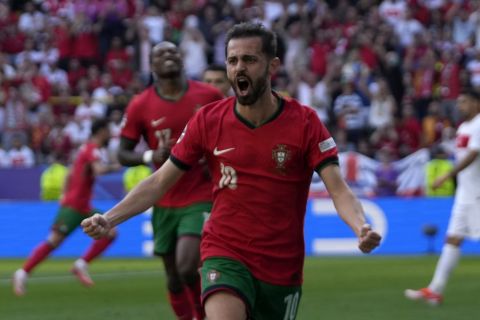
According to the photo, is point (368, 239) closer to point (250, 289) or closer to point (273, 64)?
point (250, 289)

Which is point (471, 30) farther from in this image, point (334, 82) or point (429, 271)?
point (429, 271)

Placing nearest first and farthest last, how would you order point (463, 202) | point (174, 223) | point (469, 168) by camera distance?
point (174, 223)
point (463, 202)
point (469, 168)

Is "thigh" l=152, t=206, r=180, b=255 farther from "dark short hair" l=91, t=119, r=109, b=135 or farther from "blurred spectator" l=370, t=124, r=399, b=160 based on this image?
"blurred spectator" l=370, t=124, r=399, b=160

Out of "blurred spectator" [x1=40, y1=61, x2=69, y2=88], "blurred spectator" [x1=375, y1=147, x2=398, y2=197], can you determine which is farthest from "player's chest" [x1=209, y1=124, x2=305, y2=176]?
"blurred spectator" [x1=40, y1=61, x2=69, y2=88]

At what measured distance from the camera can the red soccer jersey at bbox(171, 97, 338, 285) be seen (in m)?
6.96

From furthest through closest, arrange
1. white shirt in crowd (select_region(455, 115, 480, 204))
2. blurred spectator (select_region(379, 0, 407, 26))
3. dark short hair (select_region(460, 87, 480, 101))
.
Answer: blurred spectator (select_region(379, 0, 407, 26)), dark short hair (select_region(460, 87, 480, 101)), white shirt in crowd (select_region(455, 115, 480, 204))

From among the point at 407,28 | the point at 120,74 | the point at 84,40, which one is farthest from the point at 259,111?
the point at 84,40

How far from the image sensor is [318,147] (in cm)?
695

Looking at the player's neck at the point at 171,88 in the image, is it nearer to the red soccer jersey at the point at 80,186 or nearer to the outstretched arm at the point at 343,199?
the outstretched arm at the point at 343,199

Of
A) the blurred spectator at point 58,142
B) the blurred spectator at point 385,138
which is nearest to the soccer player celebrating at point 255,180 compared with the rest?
the blurred spectator at point 385,138

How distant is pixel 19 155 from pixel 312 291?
42.1 feet

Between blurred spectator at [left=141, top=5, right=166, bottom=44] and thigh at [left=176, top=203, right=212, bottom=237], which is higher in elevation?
thigh at [left=176, top=203, right=212, bottom=237]


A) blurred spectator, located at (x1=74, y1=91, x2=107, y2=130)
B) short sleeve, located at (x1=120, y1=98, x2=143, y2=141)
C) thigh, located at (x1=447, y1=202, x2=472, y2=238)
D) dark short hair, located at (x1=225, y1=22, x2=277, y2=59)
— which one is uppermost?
dark short hair, located at (x1=225, y1=22, x2=277, y2=59)

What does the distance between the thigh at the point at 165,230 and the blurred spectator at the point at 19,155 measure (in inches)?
617
